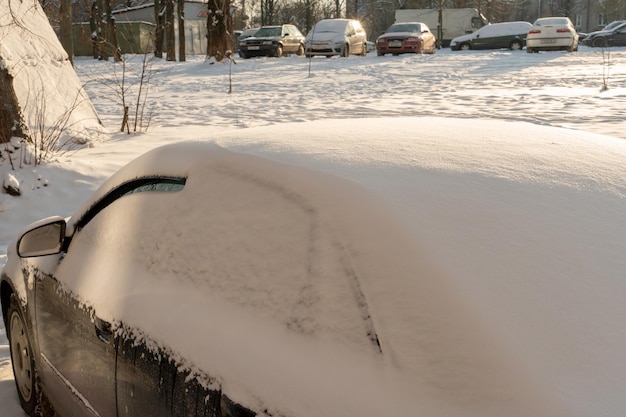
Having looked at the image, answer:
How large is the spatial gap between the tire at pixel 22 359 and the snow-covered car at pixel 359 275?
763 millimetres

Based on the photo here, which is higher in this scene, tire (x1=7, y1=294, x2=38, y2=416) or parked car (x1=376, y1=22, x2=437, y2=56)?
parked car (x1=376, y1=22, x2=437, y2=56)

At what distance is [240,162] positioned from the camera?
1.95 meters

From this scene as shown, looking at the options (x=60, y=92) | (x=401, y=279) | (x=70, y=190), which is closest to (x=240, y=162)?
(x=401, y=279)

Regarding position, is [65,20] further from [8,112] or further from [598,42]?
[598,42]

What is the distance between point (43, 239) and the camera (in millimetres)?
2725

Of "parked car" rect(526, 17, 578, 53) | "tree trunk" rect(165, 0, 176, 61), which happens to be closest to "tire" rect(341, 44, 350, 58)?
"tree trunk" rect(165, 0, 176, 61)

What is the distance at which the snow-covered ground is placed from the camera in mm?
1336

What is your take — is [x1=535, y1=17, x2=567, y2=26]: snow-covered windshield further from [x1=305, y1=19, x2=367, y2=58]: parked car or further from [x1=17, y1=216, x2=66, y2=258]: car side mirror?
[x1=17, y1=216, x2=66, y2=258]: car side mirror

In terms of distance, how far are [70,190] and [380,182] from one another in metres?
5.92

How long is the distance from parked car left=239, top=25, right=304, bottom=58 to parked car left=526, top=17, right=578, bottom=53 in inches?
400

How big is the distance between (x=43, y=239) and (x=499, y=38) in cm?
3563

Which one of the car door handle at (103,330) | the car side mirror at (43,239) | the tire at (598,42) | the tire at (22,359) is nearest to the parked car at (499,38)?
the tire at (598,42)

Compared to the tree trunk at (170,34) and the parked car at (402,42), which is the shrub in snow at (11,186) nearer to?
the tree trunk at (170,34)

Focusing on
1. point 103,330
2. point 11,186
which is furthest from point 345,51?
point 103,330
